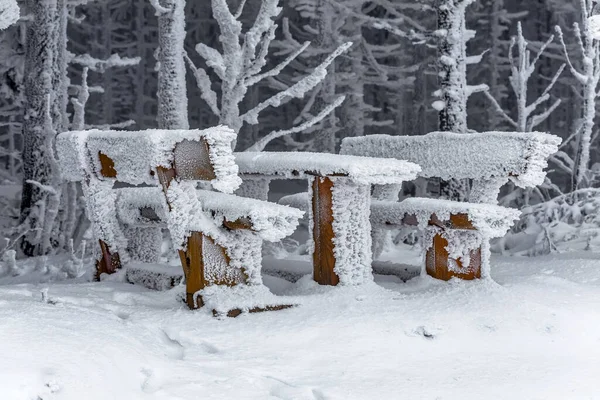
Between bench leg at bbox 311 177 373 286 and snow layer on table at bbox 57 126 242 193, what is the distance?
91cm

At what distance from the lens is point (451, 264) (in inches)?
206

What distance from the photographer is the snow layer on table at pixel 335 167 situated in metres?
4.75

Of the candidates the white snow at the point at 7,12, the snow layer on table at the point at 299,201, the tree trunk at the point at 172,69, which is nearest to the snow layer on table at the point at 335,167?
the snow layer on table at the point at 299,201

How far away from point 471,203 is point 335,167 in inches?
42.5

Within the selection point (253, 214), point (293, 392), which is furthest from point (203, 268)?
point (293, 392)

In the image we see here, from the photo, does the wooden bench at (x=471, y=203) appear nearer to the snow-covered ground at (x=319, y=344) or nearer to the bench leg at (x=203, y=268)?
the snow-covered ground at (x=319, y=344)

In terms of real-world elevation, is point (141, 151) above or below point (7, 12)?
below

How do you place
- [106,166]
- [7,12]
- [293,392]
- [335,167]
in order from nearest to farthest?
[293,392] < [335,167] < [106,166] < [7,12]

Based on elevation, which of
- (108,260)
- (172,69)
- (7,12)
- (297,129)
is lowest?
(108,260)

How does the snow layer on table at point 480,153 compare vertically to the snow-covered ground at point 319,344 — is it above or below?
above

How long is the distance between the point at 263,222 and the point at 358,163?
81cm

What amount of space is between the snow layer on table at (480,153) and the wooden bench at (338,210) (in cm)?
63

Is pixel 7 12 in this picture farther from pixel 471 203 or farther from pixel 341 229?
pixel 471 203

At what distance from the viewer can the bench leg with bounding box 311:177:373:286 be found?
5.00 meters
